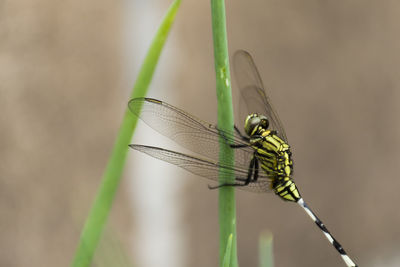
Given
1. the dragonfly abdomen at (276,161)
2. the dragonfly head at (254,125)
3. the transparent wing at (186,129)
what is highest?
the transparent wing at (186,129)

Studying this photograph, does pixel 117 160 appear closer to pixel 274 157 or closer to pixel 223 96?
pixel 223 96

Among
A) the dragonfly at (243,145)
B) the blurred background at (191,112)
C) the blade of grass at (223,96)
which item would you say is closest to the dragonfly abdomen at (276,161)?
the dragonfly at (243,145)

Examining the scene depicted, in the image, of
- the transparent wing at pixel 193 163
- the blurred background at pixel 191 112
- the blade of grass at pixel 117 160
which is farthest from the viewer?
the blurred background at pixel 191 112

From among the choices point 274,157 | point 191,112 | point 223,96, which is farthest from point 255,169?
point 191,112

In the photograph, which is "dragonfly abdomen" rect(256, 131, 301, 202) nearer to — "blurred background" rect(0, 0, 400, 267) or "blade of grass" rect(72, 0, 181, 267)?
"blade of grass" rect(72, 0, 181, 267)

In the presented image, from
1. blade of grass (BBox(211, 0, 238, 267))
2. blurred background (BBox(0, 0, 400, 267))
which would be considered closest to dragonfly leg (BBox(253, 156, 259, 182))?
blade of grass (BBox(211, 0, 238, 267))

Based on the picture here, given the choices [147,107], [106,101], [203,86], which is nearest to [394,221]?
[203,86]

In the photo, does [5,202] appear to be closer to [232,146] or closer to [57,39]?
[57,39]

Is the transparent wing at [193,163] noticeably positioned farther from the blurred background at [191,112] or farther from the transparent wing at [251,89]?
the blurred background at [191,112]
